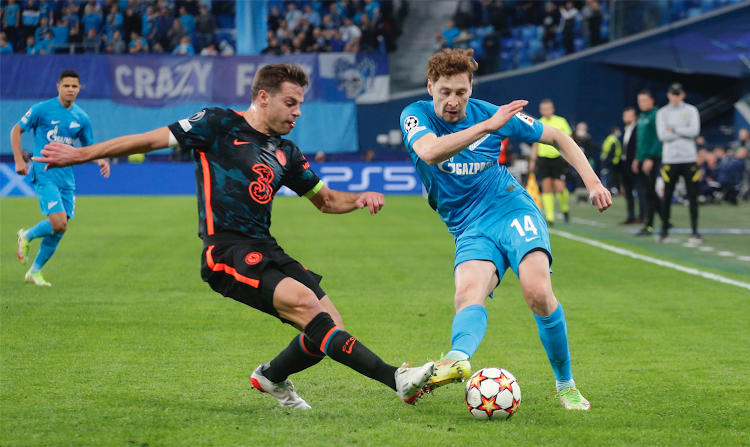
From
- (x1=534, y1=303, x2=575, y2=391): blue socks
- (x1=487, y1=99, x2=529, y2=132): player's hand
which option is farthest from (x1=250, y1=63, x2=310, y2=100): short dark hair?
(x1=534, y1=303, x2=575, y2=391): blue socks

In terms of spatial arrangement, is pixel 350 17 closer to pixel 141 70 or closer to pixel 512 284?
pixel 141 70

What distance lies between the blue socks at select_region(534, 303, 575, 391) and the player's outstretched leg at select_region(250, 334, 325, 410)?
3.88 ft

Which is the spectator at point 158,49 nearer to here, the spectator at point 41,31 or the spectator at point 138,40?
the spectator at point 138,40

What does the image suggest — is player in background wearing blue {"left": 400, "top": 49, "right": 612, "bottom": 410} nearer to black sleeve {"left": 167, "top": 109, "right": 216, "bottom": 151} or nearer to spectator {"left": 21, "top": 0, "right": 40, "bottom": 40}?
black sleeve {"left": 167, "top": 109, "right": 216, "bottom": 151}

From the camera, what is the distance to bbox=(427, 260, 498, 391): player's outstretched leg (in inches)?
146

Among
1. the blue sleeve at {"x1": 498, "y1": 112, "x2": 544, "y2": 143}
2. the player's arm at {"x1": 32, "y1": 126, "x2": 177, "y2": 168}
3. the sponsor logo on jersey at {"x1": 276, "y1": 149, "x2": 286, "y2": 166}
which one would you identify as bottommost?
the sponsor logo on jersey at {"x1": 276, "y1": 149, "x2": 286, "y2": 166}

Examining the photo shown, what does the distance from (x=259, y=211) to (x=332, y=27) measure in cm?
2793

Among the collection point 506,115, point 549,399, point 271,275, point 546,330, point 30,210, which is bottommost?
point 30,210

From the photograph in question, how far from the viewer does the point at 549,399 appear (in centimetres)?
450

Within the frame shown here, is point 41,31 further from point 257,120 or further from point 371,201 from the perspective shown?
point 371,201

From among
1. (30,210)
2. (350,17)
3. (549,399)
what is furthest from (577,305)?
(350,17)

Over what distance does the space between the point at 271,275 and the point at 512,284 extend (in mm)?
5503

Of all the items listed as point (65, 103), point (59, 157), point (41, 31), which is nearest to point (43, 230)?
point (65, 103)

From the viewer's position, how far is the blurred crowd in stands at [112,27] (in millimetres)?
28172
